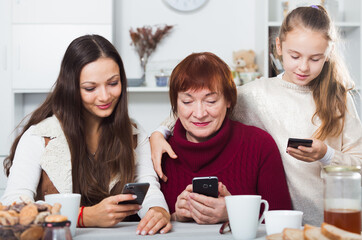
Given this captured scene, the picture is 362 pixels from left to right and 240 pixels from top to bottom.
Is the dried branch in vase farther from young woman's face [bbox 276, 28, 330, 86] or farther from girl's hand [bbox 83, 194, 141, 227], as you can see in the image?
girl's hand [bbox 83, 194, 141, 227]

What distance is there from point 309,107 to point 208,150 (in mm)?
453

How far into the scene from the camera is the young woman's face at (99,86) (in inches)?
69.2

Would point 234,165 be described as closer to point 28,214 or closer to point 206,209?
point 206,209

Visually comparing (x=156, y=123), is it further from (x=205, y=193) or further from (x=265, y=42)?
(x=205, y=193)

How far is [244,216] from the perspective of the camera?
1250mm

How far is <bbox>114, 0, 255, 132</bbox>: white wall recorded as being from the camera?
3.74 meters

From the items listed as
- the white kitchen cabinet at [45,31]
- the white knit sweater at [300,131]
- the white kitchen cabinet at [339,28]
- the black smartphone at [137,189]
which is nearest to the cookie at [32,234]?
the black smartphone at [137,189]

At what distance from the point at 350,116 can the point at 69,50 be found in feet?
3.64

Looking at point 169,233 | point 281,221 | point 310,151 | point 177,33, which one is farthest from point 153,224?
point 177,33

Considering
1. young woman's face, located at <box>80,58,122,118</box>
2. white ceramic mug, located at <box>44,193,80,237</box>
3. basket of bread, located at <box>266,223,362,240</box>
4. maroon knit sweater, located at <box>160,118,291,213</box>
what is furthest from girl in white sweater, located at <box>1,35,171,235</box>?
basket of bread, located at <box>266,223,362,240</box>

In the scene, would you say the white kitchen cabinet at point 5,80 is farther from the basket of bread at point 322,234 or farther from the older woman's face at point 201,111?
the basket of bread at point 322,234

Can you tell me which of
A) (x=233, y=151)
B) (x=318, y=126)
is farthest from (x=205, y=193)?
(x=318, y=126)

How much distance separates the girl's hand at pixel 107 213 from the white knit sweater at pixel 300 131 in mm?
710

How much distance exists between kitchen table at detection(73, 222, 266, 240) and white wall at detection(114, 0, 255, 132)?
235 cm
